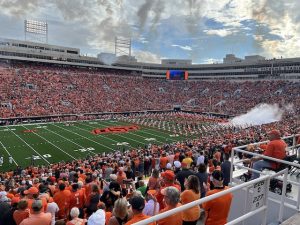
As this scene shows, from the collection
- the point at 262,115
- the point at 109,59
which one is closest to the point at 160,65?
the point at 109,59

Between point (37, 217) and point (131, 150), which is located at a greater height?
point (37, 217)

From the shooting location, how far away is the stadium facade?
192 ft

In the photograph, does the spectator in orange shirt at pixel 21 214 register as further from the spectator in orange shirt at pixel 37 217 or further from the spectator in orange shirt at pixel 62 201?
the spectator in orange shirt at pixel 62 201

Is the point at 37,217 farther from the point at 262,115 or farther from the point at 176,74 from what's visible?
the point at 176,74

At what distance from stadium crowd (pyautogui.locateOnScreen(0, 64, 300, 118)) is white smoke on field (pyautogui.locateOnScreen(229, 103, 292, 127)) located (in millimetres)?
2215

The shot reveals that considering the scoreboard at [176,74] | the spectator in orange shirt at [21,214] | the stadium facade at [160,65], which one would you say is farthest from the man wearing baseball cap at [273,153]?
the scoreboard at [176,74]

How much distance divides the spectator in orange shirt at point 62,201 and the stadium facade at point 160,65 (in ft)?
190

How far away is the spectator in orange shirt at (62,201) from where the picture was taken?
19.9 feet

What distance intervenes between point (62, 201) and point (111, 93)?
51.8 m

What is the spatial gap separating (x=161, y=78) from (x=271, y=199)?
243ft

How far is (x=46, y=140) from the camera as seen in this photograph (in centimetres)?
2766

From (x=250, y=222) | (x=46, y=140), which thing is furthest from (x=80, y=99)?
(x=250, y=222)

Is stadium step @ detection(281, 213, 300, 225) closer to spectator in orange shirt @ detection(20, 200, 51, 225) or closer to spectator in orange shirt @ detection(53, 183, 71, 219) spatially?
spectator in orange shirt @ detection(20, 200, 51, 225)

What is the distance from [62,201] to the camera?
20.0 feet
